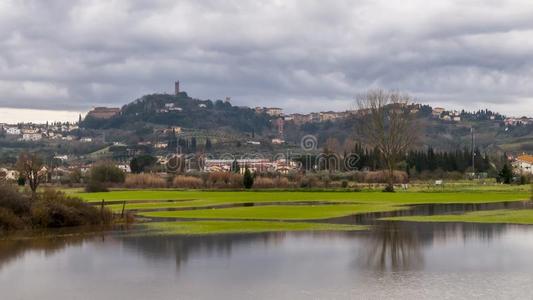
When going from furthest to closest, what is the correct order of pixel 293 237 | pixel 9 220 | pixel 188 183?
pixel 188 183 → pixel 9 220 → pixel 293 237

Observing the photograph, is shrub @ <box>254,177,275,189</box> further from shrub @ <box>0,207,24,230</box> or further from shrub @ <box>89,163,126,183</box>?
shrub @ <box>0,207,24,230</box>

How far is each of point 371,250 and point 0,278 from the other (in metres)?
14.0

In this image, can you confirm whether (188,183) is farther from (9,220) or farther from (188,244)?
(188,244)

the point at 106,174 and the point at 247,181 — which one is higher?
the point at 106,174

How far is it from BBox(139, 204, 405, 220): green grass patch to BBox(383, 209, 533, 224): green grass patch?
604cm

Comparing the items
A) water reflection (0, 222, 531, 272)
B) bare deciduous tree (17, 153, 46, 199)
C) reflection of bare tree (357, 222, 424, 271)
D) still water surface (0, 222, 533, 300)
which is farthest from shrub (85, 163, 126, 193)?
reflection of bare tree (357, 222, 424, 271)

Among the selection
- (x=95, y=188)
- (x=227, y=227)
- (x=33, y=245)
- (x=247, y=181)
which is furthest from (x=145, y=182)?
(x=33, y=245)

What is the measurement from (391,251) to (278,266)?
607cm

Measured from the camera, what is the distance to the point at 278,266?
26.1 metres

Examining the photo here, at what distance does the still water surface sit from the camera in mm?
21312

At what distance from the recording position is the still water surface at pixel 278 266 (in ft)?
69.9

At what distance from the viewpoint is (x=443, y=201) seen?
65.4 meters

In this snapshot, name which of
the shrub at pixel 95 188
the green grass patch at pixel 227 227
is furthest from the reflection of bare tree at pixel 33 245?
the shrub at pixel 95 188

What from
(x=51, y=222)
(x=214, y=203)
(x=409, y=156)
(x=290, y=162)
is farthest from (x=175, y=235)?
(x=290, y=162)
